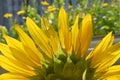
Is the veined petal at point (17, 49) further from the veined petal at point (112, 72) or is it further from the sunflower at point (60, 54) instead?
the veined petal at point (112, 72)

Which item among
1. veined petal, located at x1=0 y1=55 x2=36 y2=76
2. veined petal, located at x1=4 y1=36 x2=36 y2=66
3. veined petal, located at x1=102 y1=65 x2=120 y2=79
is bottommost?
veined petal, located at x1=102 y1=65 x2=120 y2=79

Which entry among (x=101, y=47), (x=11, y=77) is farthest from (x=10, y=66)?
(x=101, y=47)

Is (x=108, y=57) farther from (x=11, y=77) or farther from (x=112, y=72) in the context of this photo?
(x=11, y=77)

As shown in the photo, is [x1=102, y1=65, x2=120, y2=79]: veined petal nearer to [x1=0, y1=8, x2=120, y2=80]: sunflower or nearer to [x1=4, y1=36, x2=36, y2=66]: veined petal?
[x1=0, y1=8, x2=120, y2=80]: sunflower

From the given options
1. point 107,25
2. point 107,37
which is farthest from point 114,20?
point 107,37

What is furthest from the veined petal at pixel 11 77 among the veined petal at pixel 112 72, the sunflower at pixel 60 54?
the veined petal at pixel 112 72

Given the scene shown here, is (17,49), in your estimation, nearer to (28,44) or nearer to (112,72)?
(28,44)

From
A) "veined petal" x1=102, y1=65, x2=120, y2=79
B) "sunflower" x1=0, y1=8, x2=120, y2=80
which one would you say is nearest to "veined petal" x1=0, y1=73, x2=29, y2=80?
"sunflower" x1=0, y1=8, x2=120, y2=80
